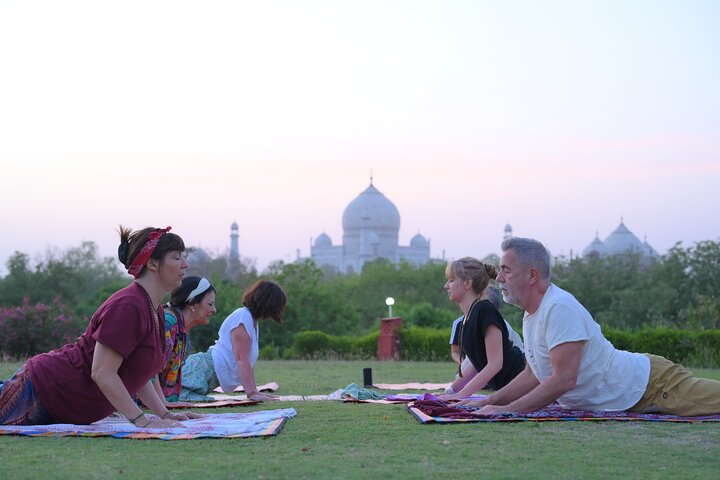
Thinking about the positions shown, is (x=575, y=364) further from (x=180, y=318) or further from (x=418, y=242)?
(x=418, y=242)

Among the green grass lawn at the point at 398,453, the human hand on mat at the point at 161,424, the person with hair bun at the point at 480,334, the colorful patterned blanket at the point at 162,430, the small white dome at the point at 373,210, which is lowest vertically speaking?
the green grass lawn at the point at 398,453

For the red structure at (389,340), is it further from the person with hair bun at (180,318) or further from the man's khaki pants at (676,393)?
the man's khaki pants at (676,393)

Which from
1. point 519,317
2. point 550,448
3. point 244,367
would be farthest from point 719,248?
point 550,448

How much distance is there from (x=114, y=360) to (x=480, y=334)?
2868 millimetres

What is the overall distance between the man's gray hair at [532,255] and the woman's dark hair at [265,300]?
2920mm

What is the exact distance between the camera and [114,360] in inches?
189

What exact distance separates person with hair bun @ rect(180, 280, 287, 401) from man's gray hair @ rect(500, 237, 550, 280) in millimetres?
2965

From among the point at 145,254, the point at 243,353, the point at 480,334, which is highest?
the point at 145,254

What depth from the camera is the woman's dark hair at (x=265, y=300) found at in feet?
26.1

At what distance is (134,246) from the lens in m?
5.09

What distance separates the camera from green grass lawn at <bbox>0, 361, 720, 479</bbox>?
3.74 meters

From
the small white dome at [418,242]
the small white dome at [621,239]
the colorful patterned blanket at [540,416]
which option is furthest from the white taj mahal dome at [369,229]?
the colorful patterned blanket at [540,416]

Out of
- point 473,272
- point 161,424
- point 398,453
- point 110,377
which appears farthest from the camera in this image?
point 473,272

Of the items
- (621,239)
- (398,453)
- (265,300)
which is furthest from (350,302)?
(621,239)
